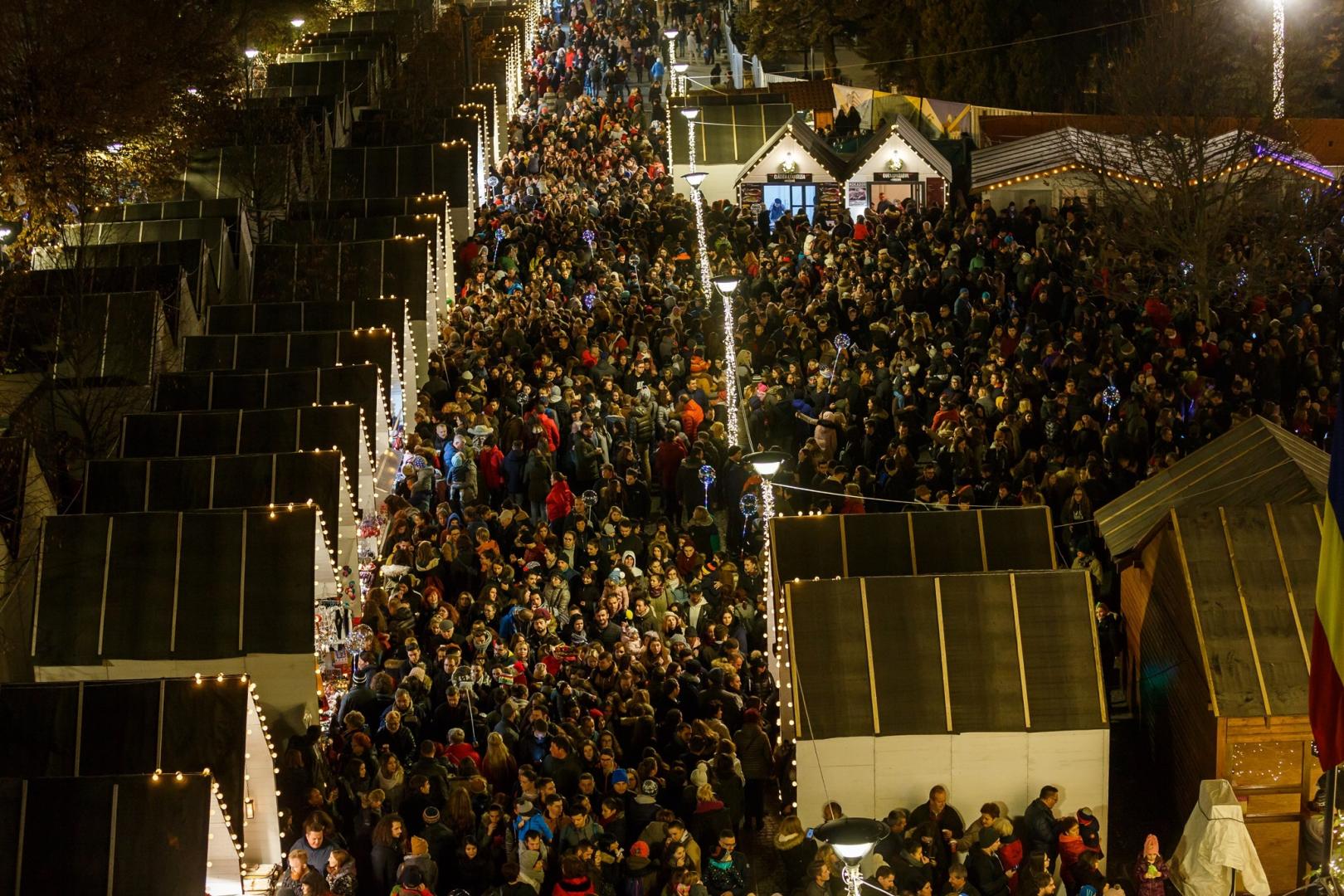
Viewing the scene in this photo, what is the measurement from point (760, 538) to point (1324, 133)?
24.8m

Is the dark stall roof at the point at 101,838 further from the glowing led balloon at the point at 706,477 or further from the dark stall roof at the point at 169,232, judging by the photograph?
the dark stall roof at the point at 169,232

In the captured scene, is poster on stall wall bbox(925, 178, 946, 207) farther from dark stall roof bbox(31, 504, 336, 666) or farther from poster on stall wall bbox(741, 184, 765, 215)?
dark stall roof bbox(31, 504, 336, 666)

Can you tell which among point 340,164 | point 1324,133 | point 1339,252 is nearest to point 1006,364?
point 1339,252

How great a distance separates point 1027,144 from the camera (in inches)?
1432

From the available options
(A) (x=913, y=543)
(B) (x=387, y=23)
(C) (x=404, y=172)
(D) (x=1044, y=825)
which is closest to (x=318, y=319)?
(A) (x=913, y=543)

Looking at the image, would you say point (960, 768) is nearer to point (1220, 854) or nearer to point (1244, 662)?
point (1220, 854)

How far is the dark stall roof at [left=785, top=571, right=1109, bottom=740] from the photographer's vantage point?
14836mm

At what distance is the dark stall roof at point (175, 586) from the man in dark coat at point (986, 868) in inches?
Answer: 234

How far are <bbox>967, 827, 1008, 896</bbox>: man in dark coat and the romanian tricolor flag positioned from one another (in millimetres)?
3911

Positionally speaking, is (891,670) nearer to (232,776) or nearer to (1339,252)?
(232,776)

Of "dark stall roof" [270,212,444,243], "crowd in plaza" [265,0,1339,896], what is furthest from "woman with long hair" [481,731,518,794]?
"dark stall roof" [270,212,444,243]

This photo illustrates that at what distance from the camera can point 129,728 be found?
47.7 ft

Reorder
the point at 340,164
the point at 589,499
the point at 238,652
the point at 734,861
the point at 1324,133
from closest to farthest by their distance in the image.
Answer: the point at 734,861 < the point at 238,652 < the point at 589,499 < the point at 340,164 < the point at 1324,133

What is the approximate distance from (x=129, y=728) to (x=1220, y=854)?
7841mm
